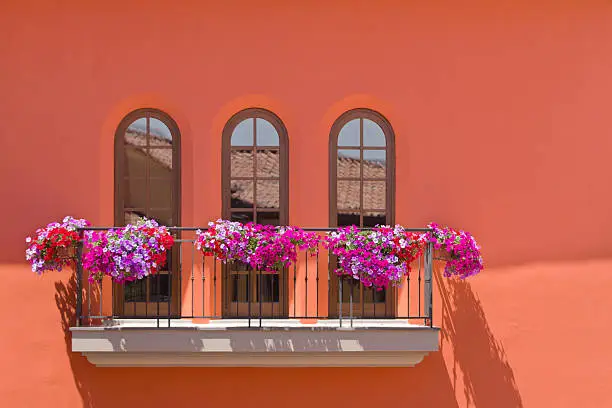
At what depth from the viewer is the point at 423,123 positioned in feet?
22.2

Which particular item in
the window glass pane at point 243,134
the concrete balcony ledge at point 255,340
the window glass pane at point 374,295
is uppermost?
the window glass pane at point 243,134

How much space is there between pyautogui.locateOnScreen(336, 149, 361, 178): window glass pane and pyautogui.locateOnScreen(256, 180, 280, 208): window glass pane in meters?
0.77

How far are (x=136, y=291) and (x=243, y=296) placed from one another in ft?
4.10

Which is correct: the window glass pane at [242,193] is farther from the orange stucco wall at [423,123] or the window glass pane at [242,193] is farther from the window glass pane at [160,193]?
the window glass pane at [160,193]

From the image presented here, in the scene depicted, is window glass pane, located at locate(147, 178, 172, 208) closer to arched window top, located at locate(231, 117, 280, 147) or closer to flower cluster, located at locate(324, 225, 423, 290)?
arched window top, located at locate(231, 117, 280, 147)

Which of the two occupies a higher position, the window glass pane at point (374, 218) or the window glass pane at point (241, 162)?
the window glass pane at point (241, 162)

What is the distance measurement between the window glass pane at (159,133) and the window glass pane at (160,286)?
154 centimetres

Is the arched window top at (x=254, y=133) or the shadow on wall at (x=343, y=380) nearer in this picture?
the shadow on wall at (x=343, y=380)

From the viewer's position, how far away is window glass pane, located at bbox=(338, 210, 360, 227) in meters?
6.92

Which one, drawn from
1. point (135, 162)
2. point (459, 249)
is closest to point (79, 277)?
point (135, 162)

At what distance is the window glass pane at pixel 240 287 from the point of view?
22.5 ft

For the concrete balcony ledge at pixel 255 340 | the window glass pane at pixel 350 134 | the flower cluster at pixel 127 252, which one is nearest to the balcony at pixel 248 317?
the concrete balcony ledge at pixel 255 340

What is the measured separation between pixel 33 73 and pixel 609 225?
6812mm

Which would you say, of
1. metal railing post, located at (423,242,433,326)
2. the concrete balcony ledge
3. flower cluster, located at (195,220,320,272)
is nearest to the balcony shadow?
metal railing post, located at (423,242,433,326)
